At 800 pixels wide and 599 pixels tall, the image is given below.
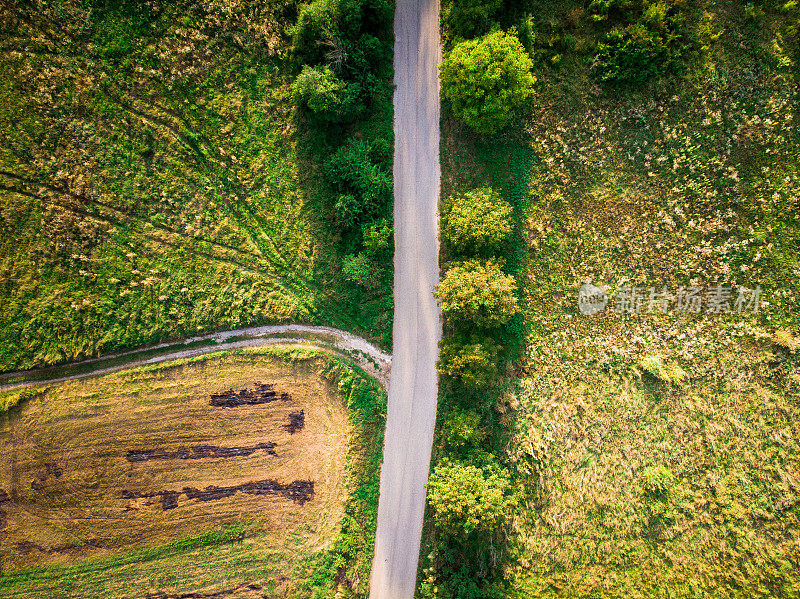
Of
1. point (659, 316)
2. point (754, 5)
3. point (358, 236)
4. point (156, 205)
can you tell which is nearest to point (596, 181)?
point (659, 316)

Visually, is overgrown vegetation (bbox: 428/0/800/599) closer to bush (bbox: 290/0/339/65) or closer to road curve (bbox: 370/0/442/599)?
road curve (bbox: 370/0/442/599)

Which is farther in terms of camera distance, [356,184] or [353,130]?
[353,130]

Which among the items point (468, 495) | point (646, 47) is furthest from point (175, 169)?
point (646, 47)

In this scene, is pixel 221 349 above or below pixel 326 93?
below

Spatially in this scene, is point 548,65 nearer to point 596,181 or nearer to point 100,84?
point 596,181

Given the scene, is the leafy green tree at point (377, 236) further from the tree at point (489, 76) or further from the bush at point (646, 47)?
the bush at point (646, 47)

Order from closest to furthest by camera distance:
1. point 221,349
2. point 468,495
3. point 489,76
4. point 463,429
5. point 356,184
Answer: point 489,76
point 468,495
point 463,429
point 356,184
point 221,349

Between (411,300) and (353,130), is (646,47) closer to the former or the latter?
(353,130)
